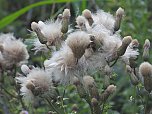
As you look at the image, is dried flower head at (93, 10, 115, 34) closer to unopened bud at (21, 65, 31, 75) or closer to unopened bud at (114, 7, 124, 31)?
unopened bud at (114, 7, 124, 31)

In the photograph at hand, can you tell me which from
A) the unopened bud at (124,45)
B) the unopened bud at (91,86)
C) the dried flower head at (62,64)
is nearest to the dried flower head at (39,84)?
the dried flower head at (62,64)

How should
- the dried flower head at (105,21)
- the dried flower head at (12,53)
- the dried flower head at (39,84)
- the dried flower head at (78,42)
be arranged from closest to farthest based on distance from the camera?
the dried flower head at (78,42), the dried flower head at (39,84), the dried flower head at (105,21), the dried flower head at (12,53)

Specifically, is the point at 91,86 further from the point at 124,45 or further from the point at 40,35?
the point at 40,35

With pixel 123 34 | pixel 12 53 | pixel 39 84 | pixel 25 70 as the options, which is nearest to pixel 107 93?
pixel 39 84

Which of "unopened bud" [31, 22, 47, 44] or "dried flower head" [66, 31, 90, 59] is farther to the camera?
"unopened bud" [31, 22, 47, 44]

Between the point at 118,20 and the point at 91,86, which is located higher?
the point at 118,20

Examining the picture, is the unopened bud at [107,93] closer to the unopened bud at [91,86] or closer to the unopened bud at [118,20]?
the unopened bud at [91,86]

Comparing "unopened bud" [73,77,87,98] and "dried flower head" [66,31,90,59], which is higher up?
"dried flower head" [66,31,90,59]

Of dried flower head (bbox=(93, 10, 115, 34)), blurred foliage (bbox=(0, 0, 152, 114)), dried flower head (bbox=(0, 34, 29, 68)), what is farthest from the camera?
blurred foliage (bbox=(0, 0, 152, 114))

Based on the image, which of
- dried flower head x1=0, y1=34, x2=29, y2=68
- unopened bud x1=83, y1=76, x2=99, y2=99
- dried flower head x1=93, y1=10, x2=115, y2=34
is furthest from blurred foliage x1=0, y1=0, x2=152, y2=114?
unopened bud x1=83, y1=76, x2=99, y2=99
